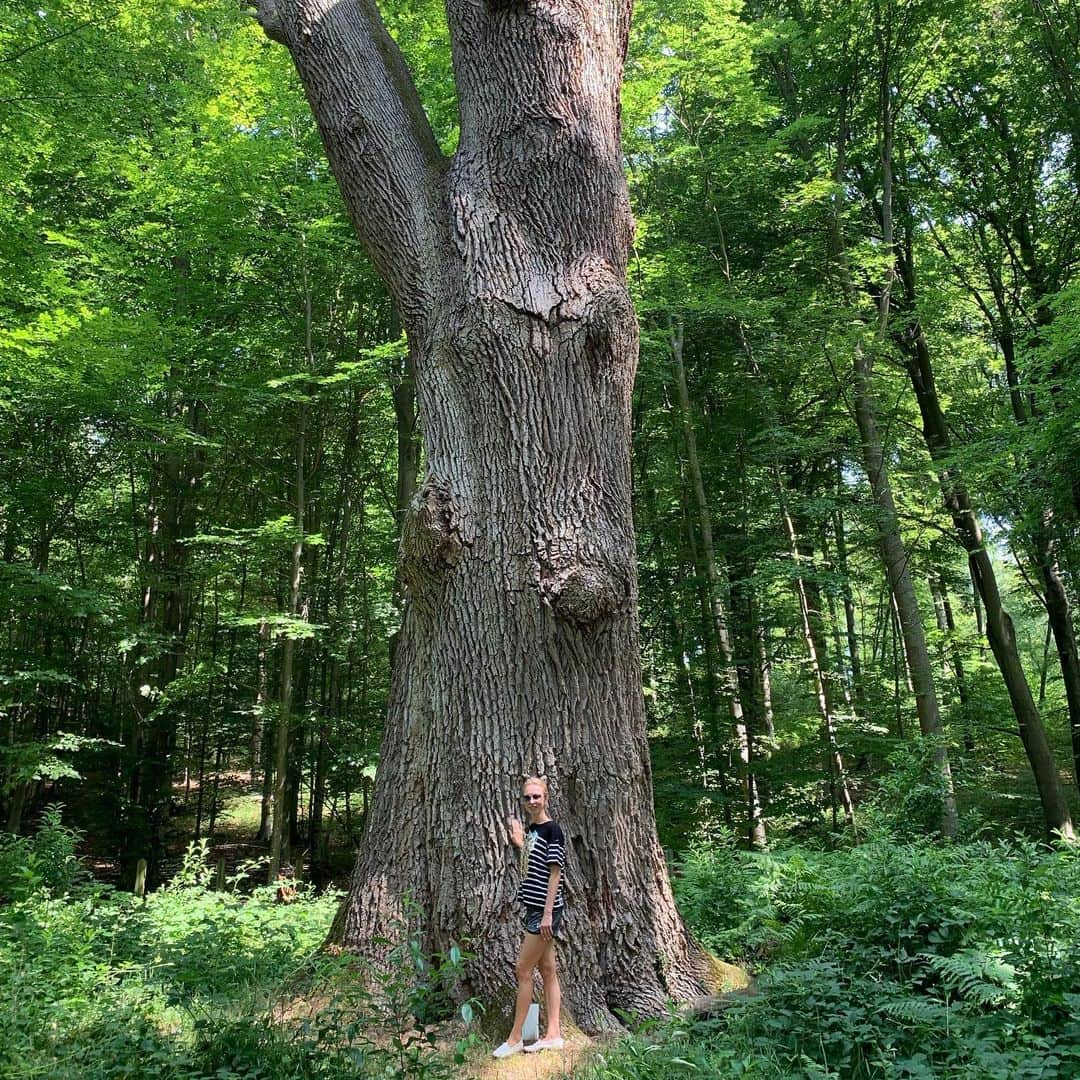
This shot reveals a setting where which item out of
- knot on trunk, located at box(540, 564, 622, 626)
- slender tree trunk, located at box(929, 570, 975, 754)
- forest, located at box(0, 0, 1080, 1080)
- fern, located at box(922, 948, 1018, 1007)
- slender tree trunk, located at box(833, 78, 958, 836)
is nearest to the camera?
fern, located at box(922, 948, 1018, 1007)

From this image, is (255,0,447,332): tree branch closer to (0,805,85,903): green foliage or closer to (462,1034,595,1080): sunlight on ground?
(462,1034,595,1080): sunlight on ground

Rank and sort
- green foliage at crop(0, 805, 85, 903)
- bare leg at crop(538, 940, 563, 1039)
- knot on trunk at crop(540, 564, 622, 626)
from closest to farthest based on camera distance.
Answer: bare leg at crop(538, 940, 563, 1039)
knot on trunk at crop(540, 564, 622, 626)
green foliage at crop(0, 805, 85, 903)

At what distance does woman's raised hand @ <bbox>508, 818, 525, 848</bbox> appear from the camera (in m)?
3.91

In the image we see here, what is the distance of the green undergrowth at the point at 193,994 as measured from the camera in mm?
2887

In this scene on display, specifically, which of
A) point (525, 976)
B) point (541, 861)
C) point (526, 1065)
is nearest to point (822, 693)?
point (541, 861)

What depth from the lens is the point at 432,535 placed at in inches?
170

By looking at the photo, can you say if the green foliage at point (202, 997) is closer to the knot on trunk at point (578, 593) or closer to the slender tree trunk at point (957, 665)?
the knot on trunk at point (578, 593)

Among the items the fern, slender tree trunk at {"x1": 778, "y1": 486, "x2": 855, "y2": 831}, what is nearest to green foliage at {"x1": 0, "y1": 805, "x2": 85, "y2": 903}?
the fern

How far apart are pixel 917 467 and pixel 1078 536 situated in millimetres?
2237

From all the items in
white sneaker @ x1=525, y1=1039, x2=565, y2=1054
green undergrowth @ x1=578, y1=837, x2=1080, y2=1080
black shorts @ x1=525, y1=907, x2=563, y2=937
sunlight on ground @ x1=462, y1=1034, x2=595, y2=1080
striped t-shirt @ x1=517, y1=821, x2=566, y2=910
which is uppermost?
striped t-shirt @ x1=517, y1=821, x2=566, y2=910

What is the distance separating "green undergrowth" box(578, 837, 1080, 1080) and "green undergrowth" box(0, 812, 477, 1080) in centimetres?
91

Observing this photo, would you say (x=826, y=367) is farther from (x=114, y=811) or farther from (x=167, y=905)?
(x=114, y=811)

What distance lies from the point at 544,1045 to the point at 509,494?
2.61m

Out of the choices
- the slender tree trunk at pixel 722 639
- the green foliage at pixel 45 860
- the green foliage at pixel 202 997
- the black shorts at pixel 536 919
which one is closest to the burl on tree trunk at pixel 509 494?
the black shorts at pixel 536 919
